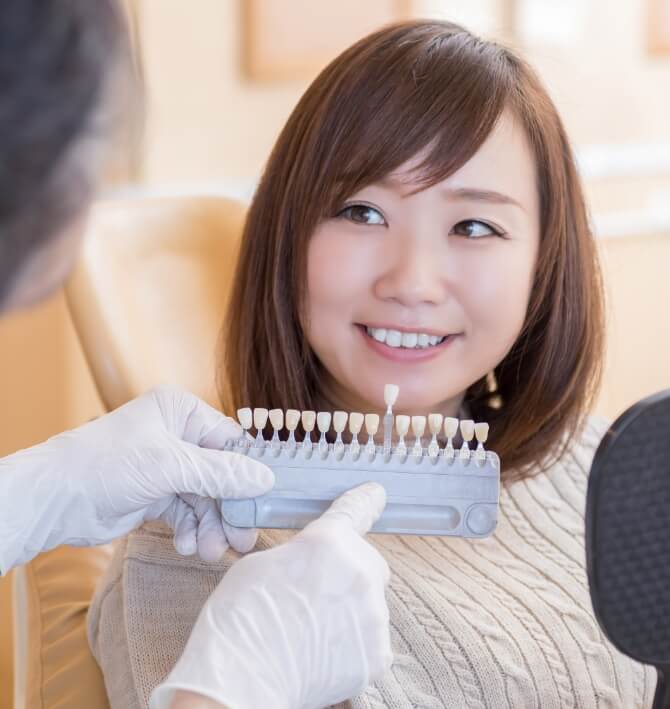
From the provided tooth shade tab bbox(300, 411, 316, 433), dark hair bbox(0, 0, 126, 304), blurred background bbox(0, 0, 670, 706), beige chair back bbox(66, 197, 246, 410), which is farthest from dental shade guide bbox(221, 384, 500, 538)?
Result: blurred background bbox(0, 0, 670, 706)

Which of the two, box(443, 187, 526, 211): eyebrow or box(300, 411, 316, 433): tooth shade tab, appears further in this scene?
box(443, 187, 526, 211): eyebrow

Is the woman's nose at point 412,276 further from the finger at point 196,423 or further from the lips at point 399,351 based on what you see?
the finger at point 196,423

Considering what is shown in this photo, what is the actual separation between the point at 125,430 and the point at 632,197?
105 inches

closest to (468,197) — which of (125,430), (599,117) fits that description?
(125,430)

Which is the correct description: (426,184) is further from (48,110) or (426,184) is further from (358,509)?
(48,110)

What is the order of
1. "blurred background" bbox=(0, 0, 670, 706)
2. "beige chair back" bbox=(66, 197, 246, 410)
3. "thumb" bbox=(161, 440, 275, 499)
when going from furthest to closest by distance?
→ "blurred background" bbox=(0, 0, 670, 706) → "beige chair back" bbox=(66, 197, 246, 410) → "thumb" bbox=(161, 440, 275, 499)

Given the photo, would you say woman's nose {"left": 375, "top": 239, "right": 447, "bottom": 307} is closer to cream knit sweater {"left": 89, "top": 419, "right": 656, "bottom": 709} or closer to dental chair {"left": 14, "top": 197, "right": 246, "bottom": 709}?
cream knit sweater {"left": 89, "top": 419, "right": 656, "bottom": 709}

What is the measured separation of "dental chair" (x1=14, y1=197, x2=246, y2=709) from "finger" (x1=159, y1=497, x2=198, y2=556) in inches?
8.7

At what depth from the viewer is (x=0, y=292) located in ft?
1.98

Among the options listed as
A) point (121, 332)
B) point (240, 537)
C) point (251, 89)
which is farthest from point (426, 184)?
point (251, 89)

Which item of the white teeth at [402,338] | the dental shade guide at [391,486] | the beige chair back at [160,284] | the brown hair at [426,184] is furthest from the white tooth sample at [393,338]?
the beige chair back at [160,284]

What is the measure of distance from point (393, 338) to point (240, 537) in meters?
0.28

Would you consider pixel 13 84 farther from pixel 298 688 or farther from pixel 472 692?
pixel 472 692

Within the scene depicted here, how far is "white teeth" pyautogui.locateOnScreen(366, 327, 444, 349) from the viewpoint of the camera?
117cm
